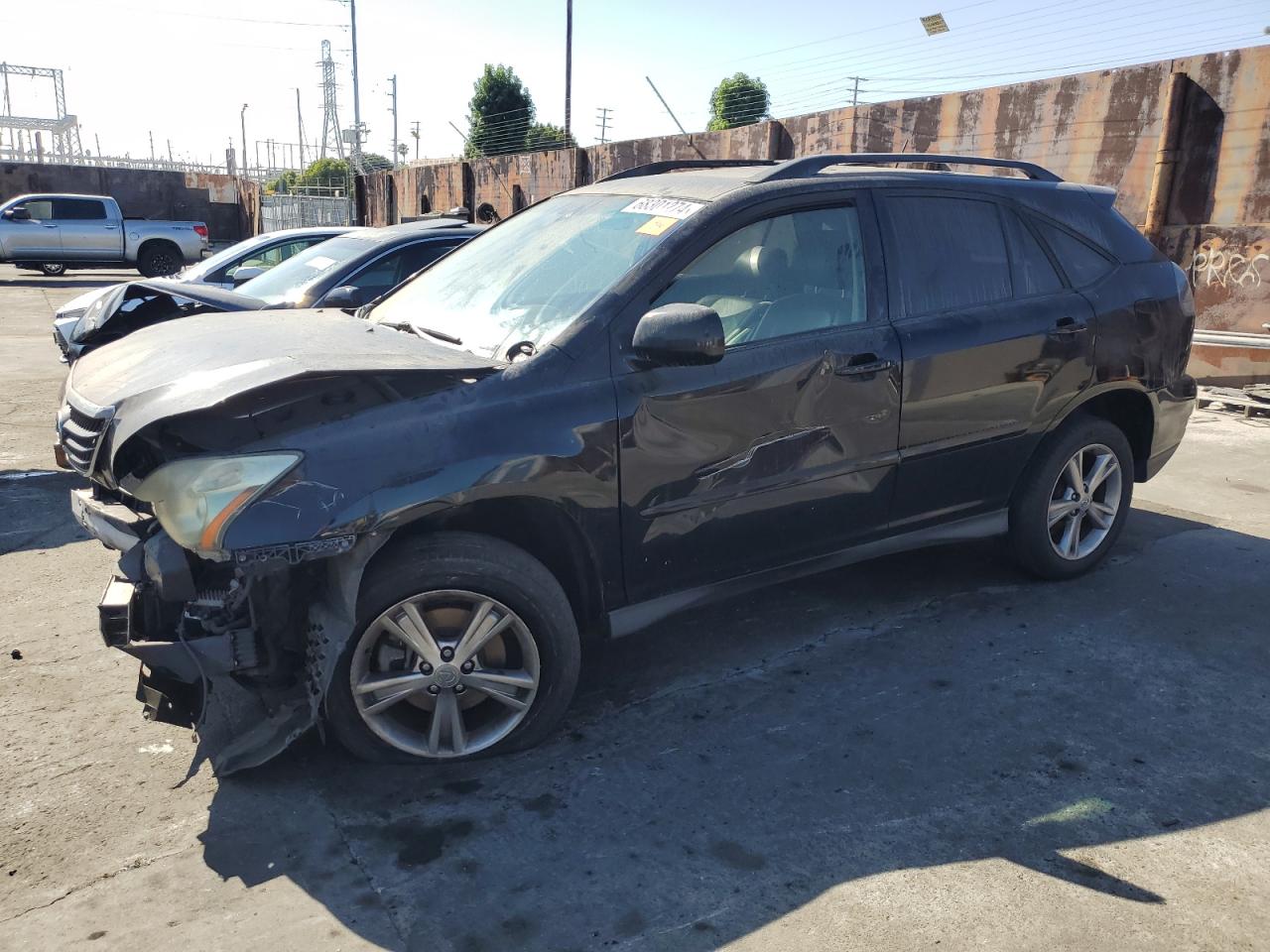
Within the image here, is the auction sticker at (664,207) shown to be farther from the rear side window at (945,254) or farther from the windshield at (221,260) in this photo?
the windshield at (221,260)

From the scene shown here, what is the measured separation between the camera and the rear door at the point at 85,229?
75.9ft

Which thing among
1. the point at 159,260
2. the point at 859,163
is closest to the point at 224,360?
the point at 859,163

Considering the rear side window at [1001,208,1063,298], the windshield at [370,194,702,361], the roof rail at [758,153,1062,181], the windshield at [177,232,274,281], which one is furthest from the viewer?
the windshield at [177,232,274,281]

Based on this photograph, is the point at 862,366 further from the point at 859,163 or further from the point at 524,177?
the point at 524,177

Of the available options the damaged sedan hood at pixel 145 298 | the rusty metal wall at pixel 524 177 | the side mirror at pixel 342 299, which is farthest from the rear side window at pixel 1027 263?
the rusty metal wall at pixel 524 177

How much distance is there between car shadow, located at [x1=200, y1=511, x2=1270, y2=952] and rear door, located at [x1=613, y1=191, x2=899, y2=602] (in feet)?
1.78

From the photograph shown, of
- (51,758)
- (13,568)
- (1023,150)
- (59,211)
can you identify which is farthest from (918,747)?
(59,211)

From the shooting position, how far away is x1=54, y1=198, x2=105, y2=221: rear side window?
911 inches

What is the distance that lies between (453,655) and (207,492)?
861mm

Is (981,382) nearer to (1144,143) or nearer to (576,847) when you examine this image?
(576,847)

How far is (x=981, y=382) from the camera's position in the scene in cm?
412

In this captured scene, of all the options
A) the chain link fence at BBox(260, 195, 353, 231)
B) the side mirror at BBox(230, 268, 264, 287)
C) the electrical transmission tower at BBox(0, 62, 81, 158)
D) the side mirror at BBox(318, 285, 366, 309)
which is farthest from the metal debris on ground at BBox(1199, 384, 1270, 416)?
the electrical transmission tower at BBox(0, 62, 81, 158)

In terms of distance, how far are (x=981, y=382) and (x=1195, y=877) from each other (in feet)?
6.71

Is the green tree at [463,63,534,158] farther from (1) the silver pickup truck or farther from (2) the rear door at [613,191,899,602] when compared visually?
(2) the rear door at [613,191,899,602]
